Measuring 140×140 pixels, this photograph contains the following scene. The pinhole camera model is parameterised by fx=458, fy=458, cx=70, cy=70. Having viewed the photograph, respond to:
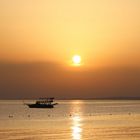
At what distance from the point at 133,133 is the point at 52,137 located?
38.7 ft

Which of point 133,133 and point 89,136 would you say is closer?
point 89,136

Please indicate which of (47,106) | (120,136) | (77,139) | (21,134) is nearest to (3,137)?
(21,134)

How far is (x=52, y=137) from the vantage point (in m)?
54.6

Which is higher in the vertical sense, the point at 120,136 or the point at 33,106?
the point at 33,106

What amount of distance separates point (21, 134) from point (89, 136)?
28.5 feet

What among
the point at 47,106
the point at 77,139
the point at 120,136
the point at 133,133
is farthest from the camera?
the point at 47,106

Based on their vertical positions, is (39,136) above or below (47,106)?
below

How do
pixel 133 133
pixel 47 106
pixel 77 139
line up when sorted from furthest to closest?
pixel 47 106
pixel 133 133
pixel 77 139

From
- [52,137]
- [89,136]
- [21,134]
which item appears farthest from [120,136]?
[21,134]

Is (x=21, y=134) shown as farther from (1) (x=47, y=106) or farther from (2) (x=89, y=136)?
(1) (x=47, y=106)

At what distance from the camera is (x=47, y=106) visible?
555 ft

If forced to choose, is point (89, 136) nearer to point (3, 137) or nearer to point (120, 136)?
point (120, 136)

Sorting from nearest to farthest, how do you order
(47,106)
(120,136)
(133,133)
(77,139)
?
(77,139), (120,136), (133,133), (47,106)

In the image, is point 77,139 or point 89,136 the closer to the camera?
point 77,139
